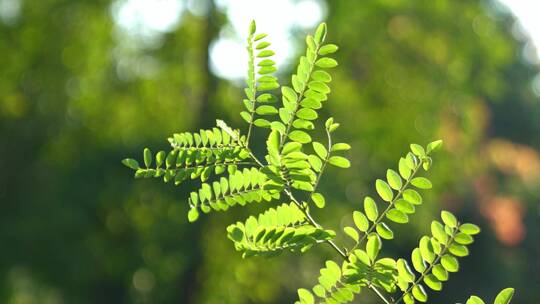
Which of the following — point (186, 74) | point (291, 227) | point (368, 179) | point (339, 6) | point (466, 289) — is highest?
point (291, 227)

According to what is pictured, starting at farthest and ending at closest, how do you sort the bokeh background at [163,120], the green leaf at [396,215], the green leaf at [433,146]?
the bokeh background at [163,120] < the green leaf at [396,215] < the green leaf at [433,146]

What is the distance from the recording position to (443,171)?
10141 mm

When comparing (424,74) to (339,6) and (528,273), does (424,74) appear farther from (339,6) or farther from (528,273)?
(528,273)

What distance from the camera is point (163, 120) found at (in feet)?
35.1

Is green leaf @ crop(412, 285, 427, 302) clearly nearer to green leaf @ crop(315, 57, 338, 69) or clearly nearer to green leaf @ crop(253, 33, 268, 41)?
green leaf @ crop(315, 57, 338, 69)

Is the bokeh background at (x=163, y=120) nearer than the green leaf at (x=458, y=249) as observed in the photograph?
No

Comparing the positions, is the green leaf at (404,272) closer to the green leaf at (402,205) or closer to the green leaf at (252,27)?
the green leaf at (402,205)

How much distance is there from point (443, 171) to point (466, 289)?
809 cm

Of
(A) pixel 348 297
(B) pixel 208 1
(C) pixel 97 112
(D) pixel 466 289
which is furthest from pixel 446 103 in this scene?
(A) pixel 348 297

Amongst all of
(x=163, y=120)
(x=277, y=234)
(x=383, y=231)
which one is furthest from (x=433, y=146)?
(x=163, y=120)

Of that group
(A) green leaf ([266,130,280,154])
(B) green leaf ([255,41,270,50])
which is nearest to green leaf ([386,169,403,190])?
(A) green leaf ([266,130,280,154])

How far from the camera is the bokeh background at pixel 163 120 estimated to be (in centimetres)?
1010

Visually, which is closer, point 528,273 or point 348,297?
point 348,297

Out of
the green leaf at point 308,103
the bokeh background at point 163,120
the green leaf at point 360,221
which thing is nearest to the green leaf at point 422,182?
the green leaf at point 360,221
